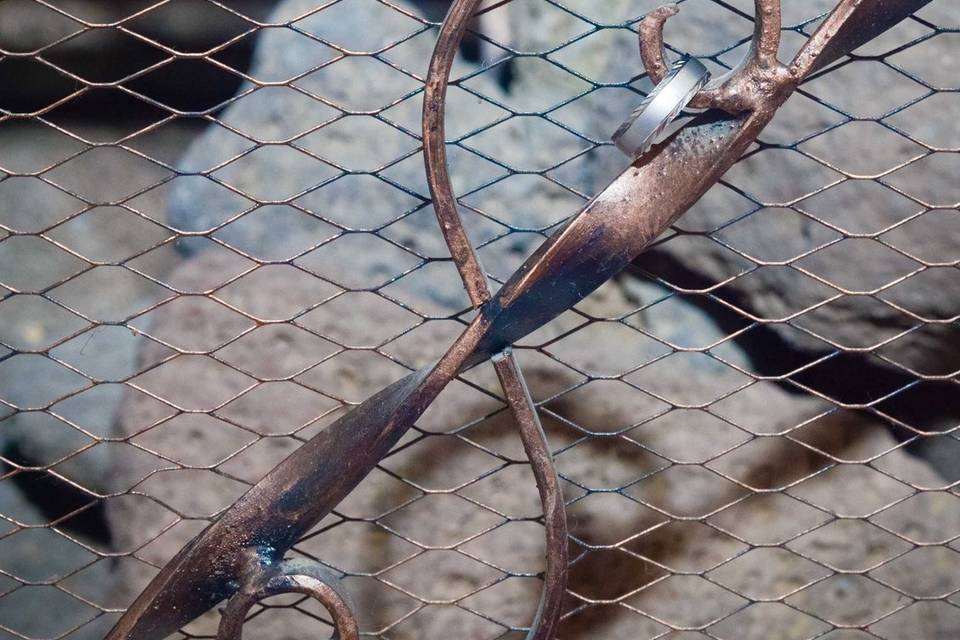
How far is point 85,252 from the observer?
1549 mm

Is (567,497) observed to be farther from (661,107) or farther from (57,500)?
(57,500)

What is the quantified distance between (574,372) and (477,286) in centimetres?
33

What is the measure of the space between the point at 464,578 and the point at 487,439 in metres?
0.12

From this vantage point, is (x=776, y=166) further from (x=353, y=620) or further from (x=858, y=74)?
(x=353, y=620)

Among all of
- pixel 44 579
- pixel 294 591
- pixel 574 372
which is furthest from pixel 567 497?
pixel 44 579

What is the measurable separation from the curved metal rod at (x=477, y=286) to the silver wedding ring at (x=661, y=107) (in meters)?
0.10

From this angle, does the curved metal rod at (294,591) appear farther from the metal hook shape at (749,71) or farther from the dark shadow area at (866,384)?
the dark shadow area at (866,384)

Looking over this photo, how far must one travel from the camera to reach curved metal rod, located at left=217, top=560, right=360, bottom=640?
0.54 meters

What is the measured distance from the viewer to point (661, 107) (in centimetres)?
47

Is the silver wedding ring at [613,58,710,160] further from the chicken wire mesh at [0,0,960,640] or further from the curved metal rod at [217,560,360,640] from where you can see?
the curved metal rod at [217,560,360,640]

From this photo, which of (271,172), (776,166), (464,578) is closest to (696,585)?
(464,578)

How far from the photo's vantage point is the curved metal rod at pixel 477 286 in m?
0.50

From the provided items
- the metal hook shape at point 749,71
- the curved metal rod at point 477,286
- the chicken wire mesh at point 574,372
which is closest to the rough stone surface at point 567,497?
the chicken wire mesh at point 574,372

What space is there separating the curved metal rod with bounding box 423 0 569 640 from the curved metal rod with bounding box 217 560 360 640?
123mm
